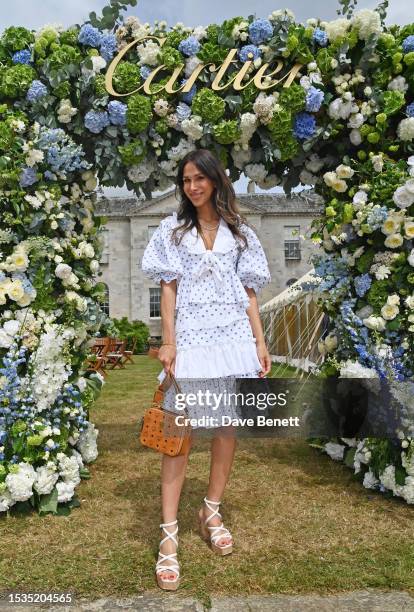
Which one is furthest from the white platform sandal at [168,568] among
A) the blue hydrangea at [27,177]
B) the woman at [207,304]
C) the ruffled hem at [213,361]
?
the blue hydrangea at [27,177]

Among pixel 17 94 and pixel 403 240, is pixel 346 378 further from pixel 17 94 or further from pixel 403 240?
pixel 17 94

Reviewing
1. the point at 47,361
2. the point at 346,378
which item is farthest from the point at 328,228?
the point at 47,361

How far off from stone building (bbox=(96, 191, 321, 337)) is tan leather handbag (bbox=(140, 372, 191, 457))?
2546 centimetres

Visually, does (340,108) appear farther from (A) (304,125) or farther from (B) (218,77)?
(B) (218,77)

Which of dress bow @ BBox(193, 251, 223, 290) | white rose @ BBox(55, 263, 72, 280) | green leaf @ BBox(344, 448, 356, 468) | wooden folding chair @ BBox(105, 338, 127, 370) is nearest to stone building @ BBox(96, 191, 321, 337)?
wooden folding chair @ BBox(105, 338, 127, 370)

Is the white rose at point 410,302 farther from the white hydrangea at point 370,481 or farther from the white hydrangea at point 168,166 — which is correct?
the white hydrangea at point 168,166

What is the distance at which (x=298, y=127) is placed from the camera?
3678 mm

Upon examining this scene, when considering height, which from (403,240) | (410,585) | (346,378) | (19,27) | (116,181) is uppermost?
(19,27)

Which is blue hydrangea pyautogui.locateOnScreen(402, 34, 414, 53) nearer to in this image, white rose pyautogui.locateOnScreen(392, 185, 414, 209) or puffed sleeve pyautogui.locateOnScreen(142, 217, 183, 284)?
white rose pyautogui.locateOnScreen(392, 185, 414, 209)

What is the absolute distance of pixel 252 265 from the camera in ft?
8.87

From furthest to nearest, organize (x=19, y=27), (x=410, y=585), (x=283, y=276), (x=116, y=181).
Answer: (x=283, y=276), (x=116, y=181), (x=19, y=27), (x=410, y=585)

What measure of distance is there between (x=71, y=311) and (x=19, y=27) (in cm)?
192

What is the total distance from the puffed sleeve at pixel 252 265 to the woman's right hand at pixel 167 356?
538mm

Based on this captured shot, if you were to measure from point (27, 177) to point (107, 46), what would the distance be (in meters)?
1.07
